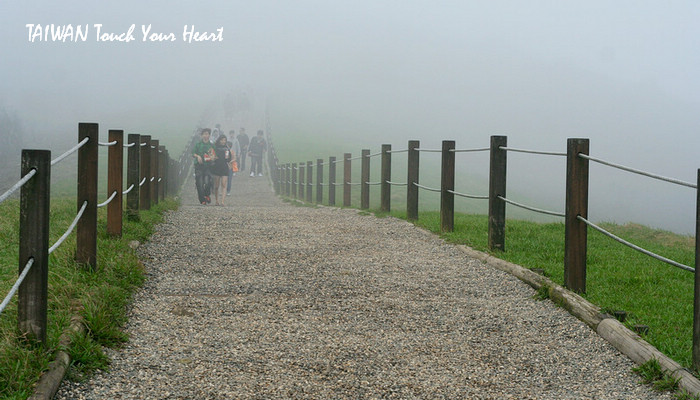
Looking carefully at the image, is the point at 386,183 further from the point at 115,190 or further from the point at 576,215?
the point at 576,215

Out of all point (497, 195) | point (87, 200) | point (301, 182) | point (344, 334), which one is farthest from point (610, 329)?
point (301, 182)

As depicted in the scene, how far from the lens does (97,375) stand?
394 cm

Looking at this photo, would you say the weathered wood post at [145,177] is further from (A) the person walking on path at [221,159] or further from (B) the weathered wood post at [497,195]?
(B) the weathered wood post at [497,195]

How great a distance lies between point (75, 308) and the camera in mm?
4562

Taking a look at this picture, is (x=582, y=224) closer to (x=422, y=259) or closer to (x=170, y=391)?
(x=422, y=259)

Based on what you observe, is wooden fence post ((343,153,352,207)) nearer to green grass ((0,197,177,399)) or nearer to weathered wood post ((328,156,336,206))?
weathered wood post ((328,156,336,206))

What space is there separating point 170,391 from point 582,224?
3.35m

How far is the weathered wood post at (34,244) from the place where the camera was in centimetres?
382

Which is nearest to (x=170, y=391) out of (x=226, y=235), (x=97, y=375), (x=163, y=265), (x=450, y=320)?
(x=97, y=375)

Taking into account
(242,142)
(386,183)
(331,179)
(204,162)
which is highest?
(242,142)

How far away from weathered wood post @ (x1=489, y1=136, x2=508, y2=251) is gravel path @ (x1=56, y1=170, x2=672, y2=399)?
47cm

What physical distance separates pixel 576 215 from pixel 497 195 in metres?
2.08

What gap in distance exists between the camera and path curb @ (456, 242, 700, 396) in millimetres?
3977

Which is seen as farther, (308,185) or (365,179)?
(308,185)
